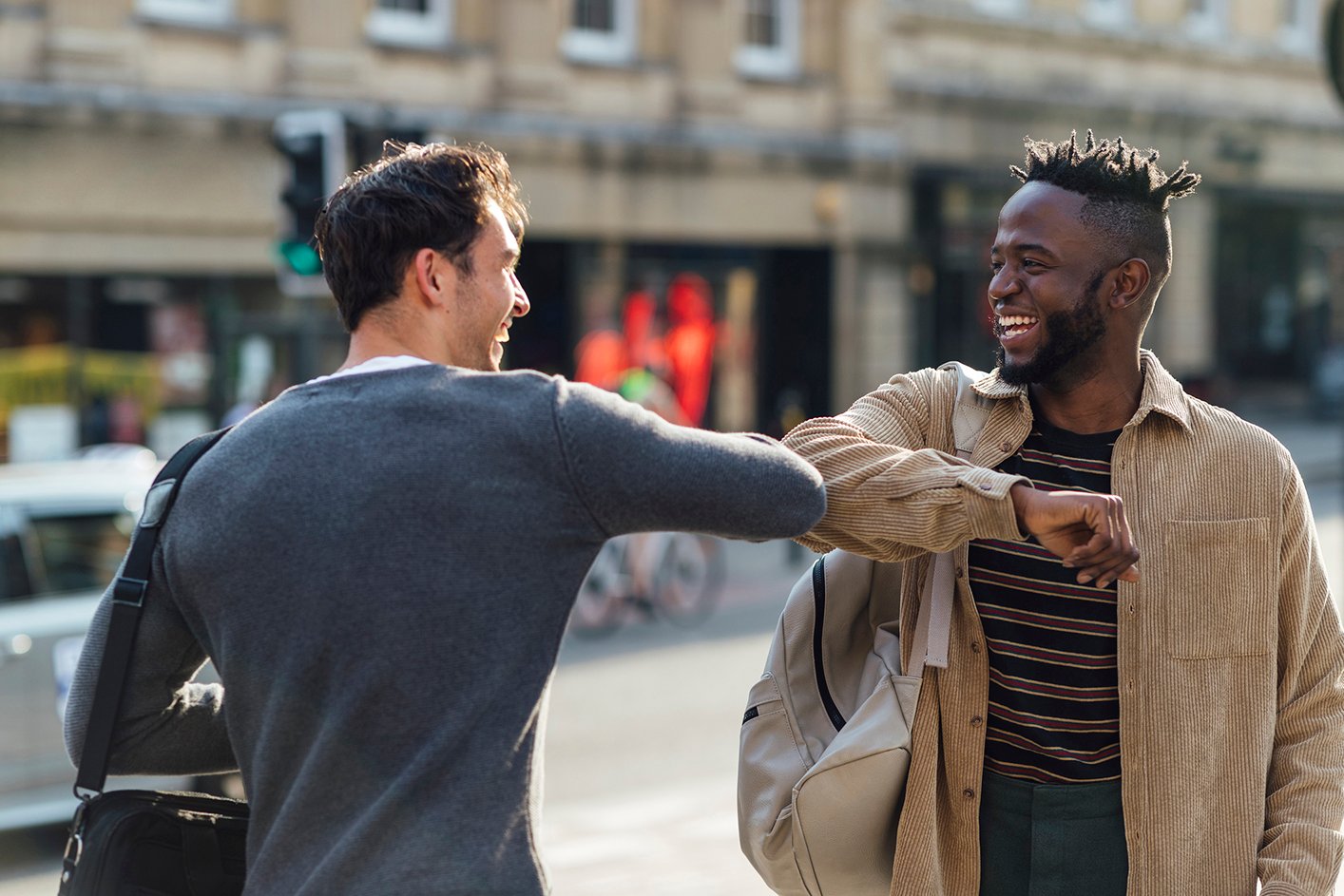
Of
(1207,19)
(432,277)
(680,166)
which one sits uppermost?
(1207,19)

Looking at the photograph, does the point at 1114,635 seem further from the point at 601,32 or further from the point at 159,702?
the point at 601,32

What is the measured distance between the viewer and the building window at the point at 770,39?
2155cm

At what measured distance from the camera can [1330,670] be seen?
2.82 metres

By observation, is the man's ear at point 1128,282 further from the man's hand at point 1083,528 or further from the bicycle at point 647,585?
the bicycle at point 647,585

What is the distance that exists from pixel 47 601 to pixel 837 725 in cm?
540

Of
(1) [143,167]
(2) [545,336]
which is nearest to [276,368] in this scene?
(1) [143,167]

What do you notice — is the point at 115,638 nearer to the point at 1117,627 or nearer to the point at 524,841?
the point at 524,841

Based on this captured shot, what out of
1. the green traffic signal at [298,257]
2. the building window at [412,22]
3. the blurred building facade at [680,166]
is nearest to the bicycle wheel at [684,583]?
the blurred building facade at [680,166]

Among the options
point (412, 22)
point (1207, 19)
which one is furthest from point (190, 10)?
point (1207, 19)

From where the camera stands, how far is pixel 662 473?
2.16 m

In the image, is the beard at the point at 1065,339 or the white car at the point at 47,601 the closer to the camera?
the beard at the point at 1065,339

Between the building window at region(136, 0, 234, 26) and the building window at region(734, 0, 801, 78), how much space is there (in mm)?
7011

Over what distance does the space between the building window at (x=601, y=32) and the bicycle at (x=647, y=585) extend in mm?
8673

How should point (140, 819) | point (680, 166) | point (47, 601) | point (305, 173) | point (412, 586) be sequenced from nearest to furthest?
point (412, 586) < point (140, 819) < point (47, 601) < point (305, 173) < point (680, 166)
